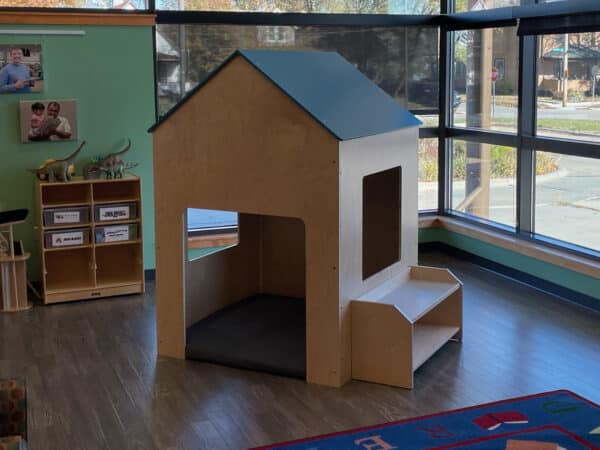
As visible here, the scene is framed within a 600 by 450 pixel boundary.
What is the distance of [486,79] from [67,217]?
11.1 ft

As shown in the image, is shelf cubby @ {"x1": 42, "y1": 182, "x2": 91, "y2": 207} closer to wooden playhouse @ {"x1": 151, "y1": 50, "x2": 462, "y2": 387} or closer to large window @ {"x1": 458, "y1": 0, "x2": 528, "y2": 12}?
wooden playhouse @ {"x1": 151, "y1": 50, "x2": 462, "y2": 387}

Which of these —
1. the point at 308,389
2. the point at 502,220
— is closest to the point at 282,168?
the point at 308,389

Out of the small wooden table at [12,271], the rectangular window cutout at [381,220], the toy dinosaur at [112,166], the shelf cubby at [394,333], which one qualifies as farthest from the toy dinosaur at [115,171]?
the shelf cubby at [394,333]

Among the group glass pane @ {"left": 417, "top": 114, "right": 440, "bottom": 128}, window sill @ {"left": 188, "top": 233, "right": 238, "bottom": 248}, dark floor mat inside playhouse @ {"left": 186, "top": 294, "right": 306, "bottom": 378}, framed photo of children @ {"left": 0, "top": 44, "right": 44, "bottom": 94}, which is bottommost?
dark floor mat inside playhouse @ {"left": 186, "top": 294, "right": 306, "bottom": 378}

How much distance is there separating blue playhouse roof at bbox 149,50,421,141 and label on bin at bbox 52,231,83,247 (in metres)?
1.58

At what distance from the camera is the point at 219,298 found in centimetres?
514

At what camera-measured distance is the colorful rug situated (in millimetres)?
3512

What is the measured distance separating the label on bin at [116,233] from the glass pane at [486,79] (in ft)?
9.64

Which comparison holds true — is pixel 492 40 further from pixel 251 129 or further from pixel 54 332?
pixel 54 332

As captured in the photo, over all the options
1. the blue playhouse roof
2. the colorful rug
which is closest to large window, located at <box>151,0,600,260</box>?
the blue playhouse roof

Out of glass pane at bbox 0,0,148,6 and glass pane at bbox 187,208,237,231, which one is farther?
glass pane at bbox 187,208,237,231

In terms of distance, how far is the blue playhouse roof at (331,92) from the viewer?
4.16m

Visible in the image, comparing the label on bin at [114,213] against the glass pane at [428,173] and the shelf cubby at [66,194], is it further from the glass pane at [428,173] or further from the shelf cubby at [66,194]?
the glass pane at [428,173]

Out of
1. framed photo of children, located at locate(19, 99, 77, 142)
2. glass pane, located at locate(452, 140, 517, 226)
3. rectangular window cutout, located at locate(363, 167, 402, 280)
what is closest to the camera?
rectangular window cutout, located at locate(363, 167, 402, 280)
